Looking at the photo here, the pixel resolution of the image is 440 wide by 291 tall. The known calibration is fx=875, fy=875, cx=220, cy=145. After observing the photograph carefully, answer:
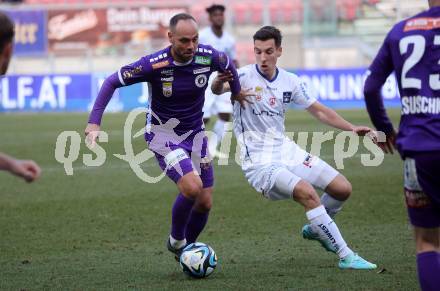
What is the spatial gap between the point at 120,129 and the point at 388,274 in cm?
1612

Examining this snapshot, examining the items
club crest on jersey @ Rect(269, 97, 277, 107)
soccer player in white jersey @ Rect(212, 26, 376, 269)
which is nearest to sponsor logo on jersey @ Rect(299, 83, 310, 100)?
soccer player in white jersey @ Rect(212, 26, 376, 269)

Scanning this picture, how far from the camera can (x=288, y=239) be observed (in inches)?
344

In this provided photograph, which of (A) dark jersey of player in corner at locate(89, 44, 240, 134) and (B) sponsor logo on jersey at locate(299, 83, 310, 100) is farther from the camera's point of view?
(B) sponsor logo on jersey at locate(299, 83, 310, 100)

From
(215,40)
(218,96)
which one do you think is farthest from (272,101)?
(215,40)

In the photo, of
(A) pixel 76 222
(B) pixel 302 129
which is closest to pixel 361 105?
(B) pixel 302 129

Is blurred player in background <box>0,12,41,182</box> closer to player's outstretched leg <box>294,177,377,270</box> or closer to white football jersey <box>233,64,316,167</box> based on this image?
player's outstretched leg <box>294,177,377,270</box>

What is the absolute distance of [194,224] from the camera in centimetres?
788

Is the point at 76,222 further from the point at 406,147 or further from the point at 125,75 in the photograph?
the point at 406,147

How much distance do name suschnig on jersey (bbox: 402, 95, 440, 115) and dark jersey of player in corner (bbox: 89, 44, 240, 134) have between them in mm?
2849

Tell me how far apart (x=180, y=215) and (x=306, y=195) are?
3.63 feet

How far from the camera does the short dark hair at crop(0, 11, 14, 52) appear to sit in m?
4.83

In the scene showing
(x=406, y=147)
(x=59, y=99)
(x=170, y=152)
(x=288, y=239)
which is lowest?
(x=59, y=99)

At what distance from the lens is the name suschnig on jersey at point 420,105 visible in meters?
4.95

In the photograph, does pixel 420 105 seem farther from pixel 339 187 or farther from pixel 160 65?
pixel 160 65
